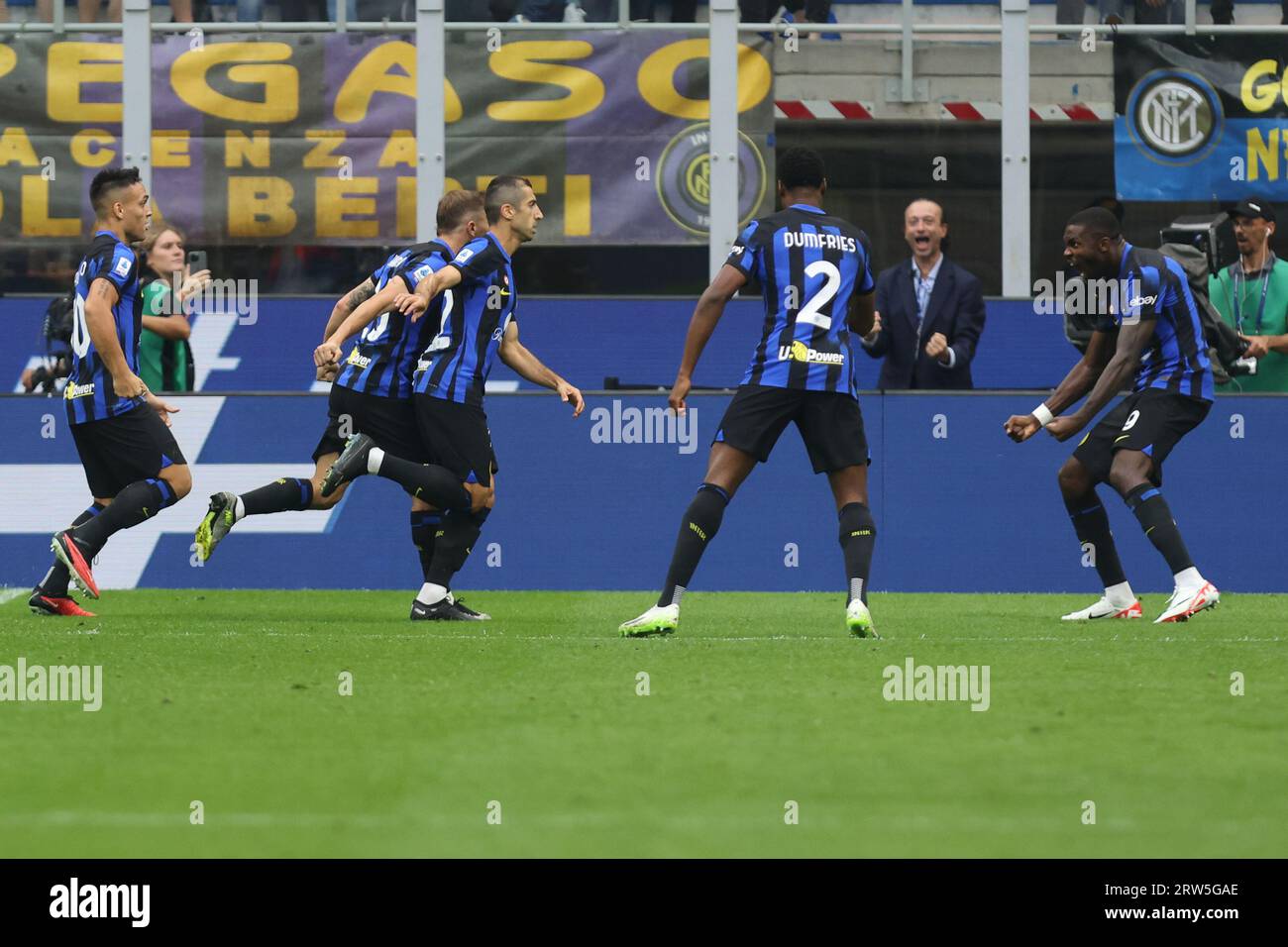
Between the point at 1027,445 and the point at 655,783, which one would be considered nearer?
the point at 655,783

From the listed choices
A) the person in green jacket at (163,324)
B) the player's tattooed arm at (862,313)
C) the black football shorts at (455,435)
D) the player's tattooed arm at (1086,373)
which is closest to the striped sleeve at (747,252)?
the player's tattooed arm at (862,313)

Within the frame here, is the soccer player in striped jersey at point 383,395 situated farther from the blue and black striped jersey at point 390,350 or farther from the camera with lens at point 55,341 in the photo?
the camera with lens at point 55,341

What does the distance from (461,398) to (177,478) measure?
1.39 meters

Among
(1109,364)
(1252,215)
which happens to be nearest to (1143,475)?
(1109,364)

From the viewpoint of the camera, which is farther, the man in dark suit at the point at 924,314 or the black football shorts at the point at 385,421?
the man in dark suit at the point at 924,314

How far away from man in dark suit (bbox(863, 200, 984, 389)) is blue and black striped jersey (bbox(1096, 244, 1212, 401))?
2.60m

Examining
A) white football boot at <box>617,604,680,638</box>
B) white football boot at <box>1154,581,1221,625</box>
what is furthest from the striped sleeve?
white football boot at <box>1154,581,1221,625</box>

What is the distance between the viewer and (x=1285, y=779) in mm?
4992

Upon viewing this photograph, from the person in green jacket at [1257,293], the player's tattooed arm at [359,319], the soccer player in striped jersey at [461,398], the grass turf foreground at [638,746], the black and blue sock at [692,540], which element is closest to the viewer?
the grass turf foreground at [638,746]

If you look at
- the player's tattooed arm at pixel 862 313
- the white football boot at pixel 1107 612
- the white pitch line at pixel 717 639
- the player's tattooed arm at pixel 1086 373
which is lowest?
the white pitch line at pixel 717 639

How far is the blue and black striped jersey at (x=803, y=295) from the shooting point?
852 cm

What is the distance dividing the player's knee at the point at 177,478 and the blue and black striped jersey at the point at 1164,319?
4280 millimetres
